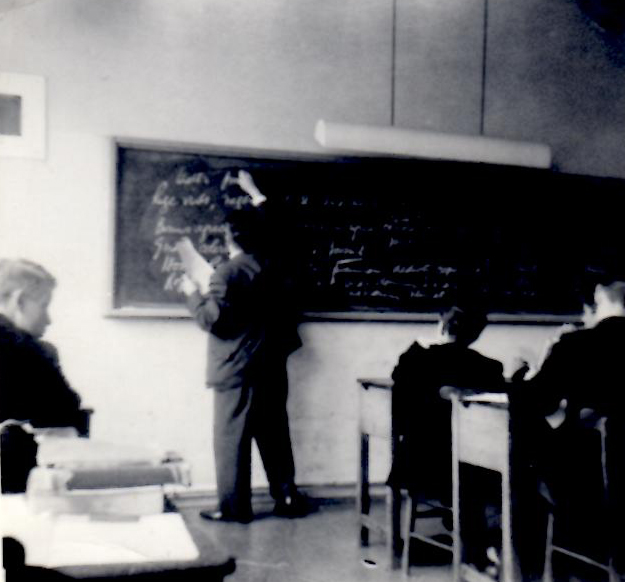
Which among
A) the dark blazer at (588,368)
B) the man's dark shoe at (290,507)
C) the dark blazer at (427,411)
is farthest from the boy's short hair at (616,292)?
the man's dark shoe at (290,507)

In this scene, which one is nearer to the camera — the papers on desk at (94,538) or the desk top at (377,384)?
the papers on desk at (94,538)

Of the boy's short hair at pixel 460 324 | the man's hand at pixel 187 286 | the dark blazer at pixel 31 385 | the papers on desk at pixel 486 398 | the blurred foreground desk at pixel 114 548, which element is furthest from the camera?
the man's hand at pixel 187 286

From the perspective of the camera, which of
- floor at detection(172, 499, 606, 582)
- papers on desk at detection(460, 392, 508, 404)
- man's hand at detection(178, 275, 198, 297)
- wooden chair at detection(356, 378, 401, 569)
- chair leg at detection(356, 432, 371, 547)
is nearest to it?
papers on desk at detection(460, 392, 508, 404)

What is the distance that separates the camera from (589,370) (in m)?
2.37

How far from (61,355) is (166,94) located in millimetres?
1265

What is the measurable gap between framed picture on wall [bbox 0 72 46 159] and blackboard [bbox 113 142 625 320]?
35 cm

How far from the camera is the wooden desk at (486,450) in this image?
84.0 inches

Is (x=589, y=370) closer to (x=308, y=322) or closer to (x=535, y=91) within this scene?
(x=308, y=322)

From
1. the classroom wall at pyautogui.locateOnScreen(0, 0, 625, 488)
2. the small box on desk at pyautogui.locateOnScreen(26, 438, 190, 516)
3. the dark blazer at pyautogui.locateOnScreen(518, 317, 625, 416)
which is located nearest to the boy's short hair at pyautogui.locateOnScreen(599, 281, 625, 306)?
the dark blazer at pyautogui.locateOnScreen(518, 317, 625, 416)

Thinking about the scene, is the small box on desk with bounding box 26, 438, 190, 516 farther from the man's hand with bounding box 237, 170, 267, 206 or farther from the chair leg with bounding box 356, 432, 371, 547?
the man's hand with bounding box 237, 170, 267, 206

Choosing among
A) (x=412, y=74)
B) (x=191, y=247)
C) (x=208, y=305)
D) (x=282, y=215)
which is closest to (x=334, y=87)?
(x=412, y=74)

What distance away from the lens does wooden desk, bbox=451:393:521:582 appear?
213 cm

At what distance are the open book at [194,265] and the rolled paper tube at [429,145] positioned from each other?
0.77 meters

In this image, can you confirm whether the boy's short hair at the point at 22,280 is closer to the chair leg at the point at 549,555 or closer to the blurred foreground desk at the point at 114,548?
the blurred foreground desk at the point at 114,548
